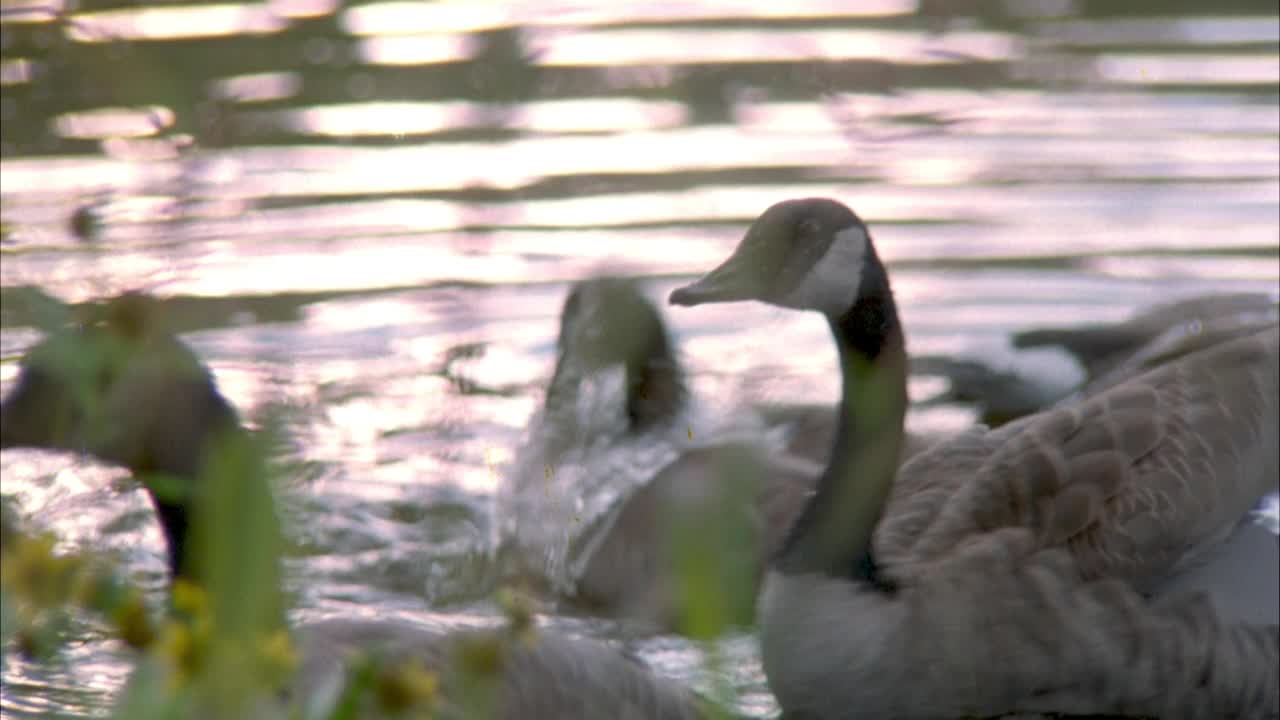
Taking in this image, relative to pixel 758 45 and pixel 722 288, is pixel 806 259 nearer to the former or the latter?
pixel 722 288

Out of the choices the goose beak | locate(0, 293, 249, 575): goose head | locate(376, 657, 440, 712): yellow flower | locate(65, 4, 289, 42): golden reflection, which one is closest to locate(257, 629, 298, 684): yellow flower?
locate(376, 657, 440, 712): yellow flower

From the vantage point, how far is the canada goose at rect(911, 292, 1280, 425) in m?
8.34

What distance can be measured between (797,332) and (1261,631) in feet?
10.3

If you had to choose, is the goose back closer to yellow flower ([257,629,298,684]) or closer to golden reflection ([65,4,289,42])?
yellow flower ([257,629,298,684])

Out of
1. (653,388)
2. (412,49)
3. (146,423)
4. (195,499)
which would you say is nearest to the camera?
(195,499)

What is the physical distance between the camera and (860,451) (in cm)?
604

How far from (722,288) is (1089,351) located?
3000 mm

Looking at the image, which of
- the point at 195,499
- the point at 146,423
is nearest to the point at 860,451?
the point at 146,423

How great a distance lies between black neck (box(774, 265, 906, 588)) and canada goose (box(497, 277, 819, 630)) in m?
0.35

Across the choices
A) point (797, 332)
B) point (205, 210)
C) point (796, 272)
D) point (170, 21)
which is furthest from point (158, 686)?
point (170, 21)

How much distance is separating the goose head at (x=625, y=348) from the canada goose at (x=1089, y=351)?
1.03 metres

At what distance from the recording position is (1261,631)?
6.24m

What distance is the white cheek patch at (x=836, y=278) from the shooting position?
6.03 meters

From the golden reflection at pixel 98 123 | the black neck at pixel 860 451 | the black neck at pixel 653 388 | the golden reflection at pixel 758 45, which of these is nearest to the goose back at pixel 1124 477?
the black neck at pixel 860 451
